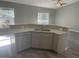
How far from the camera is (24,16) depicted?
791 centimetres

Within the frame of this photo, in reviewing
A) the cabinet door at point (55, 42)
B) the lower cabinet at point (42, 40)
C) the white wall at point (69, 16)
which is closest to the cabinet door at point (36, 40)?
the lower cabinet at point (42, 40)

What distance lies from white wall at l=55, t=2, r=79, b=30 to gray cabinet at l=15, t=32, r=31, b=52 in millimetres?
6491

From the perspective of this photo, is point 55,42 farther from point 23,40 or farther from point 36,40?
point 23,40

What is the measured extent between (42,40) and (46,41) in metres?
0.17

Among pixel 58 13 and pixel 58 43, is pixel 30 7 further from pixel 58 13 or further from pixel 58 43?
pixel 58 43

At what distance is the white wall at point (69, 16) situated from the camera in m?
8.99

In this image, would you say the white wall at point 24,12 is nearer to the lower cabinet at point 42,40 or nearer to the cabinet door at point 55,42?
the lower cabinet at point 42,40

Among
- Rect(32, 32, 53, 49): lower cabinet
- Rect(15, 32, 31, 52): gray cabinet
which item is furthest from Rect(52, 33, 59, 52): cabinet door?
Rect(15, 32, 31, 52): gray cabinet

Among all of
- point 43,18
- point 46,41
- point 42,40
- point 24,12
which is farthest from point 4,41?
point 43,18

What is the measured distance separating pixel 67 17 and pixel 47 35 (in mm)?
6695

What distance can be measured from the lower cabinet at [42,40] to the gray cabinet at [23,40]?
8.6 inches

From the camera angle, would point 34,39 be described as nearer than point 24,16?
Yes

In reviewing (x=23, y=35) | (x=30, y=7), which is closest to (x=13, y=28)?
(x=23, y=35)

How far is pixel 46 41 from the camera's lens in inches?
155
